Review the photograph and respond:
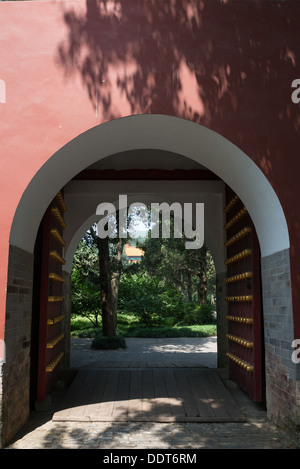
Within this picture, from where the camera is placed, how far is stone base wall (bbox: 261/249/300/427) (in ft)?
11.5

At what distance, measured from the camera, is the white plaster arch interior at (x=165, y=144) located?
150 inches

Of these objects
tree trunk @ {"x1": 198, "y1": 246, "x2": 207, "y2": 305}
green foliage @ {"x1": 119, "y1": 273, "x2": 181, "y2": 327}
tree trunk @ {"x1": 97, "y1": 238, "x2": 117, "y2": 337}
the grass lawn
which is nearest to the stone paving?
tree trunk @ {"x1": 97, "y1": 238, "x2": 117, "y2": 337}

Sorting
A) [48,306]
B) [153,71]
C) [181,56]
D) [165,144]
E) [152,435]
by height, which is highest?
[181,56]

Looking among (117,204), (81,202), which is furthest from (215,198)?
(81,202)

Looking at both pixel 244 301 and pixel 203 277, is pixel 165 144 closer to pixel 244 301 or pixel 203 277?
pixel 244 301

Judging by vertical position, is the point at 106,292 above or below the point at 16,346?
above

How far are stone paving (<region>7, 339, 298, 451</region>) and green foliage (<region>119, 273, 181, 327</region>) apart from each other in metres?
11.1

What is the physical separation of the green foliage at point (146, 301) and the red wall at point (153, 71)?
1212 centimetres

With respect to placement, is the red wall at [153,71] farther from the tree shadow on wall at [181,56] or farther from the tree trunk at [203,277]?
the tree trunk at [203,277]

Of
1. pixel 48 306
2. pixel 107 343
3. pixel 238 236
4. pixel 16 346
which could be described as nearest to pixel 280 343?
pixel 238 236

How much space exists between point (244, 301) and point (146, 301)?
10.9 m

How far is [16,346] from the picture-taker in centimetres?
369
